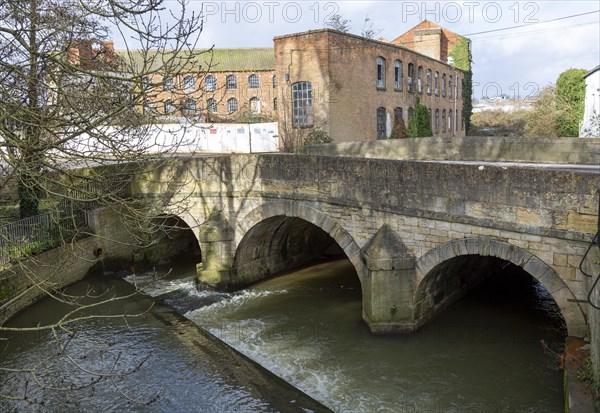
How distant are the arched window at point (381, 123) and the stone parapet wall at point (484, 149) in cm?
A: 752

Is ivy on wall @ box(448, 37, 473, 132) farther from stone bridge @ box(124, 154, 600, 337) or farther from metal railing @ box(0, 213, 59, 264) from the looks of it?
metal railing @ box(0, 213, 59, 264)

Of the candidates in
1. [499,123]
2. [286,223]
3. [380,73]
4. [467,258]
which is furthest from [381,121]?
[499,123]

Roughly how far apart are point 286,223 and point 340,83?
30.9ft

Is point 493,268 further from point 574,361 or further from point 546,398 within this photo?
point 574,361

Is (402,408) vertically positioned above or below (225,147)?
below

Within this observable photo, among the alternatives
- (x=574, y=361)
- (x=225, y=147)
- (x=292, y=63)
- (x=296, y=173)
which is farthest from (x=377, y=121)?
(x=574, y=361)

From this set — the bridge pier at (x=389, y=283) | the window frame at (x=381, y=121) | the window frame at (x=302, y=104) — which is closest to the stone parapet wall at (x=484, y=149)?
the window frame at (x=302, y=104)

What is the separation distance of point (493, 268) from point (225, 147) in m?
18.0

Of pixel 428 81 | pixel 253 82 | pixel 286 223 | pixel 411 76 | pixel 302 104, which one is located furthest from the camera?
pixel 253 82

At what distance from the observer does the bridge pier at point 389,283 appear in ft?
40.2

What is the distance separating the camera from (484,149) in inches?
669

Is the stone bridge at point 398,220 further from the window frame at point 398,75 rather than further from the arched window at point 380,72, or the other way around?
the window frame at point 398,75

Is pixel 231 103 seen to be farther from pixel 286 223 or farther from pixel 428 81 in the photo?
pixel 286 223

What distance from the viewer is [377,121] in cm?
2761
